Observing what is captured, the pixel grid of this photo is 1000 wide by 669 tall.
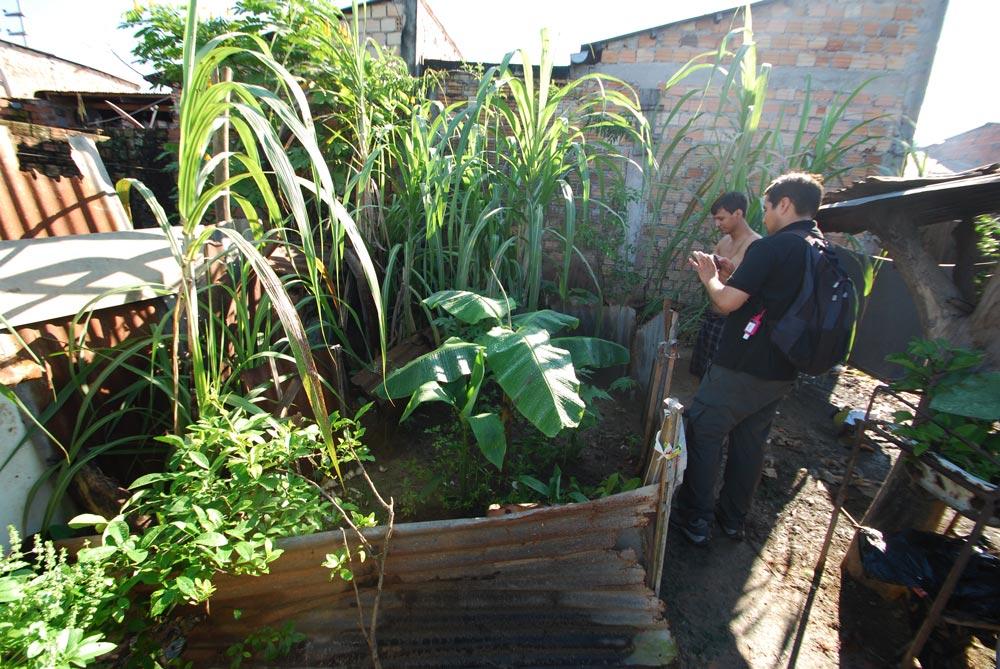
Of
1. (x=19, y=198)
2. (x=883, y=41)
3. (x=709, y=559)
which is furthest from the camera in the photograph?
(x=883, y=41)

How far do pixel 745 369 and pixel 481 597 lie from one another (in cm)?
151

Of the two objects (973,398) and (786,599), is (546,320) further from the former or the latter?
(786,599)

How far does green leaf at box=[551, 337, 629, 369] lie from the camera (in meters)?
1.91

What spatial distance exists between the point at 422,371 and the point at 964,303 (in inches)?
99.3

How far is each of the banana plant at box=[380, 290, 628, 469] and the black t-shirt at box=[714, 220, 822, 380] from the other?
1.86 ft

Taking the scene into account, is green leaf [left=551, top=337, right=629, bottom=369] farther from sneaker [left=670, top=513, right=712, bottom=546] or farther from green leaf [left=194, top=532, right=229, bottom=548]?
green leaf [left=194, top=532, right=229, bottom=548]

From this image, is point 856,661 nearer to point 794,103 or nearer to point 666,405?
point 666,405

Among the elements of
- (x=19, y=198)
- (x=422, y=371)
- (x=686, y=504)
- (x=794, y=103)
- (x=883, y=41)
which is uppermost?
(x=883, y=41)

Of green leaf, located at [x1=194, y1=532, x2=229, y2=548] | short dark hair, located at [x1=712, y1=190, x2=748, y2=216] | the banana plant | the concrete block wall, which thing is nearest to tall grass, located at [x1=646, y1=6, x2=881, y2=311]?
short dark hair, located at [x1=712, y1=190, x2=748, y2=216]

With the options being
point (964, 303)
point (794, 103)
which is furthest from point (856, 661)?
point (794, 103)

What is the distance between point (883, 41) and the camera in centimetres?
464

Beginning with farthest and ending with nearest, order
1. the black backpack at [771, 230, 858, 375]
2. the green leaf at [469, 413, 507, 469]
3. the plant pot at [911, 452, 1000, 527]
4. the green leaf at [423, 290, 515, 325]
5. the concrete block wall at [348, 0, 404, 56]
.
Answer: the concrete block wall at [348, 0, 404, 56]
the black backpack at [771, 230, 858, 375]
the green leaf at [423, 290, 515, 325]
the green leaf at [469, 413, 507, 469]
the plant pot at [911, 452, 1000, 527]

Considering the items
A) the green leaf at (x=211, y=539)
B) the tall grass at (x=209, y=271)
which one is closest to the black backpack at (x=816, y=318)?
the tall grass at (x=209, y=271)

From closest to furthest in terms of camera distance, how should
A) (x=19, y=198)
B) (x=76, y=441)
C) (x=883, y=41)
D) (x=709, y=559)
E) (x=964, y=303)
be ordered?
(x=76, y=441) < (x=19, y=198) < (x=964, y=303) < (x=709, y=559) < (x=883, y=41)
